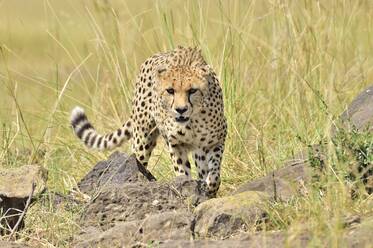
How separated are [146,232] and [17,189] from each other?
0.83 m

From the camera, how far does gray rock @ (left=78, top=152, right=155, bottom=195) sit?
5.51m

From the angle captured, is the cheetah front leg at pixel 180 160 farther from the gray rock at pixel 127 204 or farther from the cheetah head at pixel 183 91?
the gray rock at pixel 127 204

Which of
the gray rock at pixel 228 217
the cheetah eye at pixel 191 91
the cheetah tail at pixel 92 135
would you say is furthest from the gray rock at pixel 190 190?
the cheetah tail at pixel 92 135

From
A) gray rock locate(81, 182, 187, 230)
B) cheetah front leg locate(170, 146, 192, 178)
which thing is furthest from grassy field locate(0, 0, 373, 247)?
gray rock locate(81, 182, 187, 230)

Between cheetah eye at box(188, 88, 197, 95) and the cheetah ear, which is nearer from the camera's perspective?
cheetah eye at box(188, 88, 197, 95)

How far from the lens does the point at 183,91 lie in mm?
5910

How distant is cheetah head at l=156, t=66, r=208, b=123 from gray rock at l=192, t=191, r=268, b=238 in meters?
1.39

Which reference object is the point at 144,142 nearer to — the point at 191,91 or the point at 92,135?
the point at 92,135

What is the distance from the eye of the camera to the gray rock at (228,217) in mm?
4445

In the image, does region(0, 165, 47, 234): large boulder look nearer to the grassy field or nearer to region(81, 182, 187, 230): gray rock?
region(81, 182, 187, 230): gray rock

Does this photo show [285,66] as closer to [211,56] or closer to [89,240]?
[211,56]

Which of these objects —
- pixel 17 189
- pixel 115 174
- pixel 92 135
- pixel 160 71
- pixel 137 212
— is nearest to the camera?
pixel 137 212

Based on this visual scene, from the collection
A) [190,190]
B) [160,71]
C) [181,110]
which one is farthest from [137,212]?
[160,71]

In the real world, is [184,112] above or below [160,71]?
below
